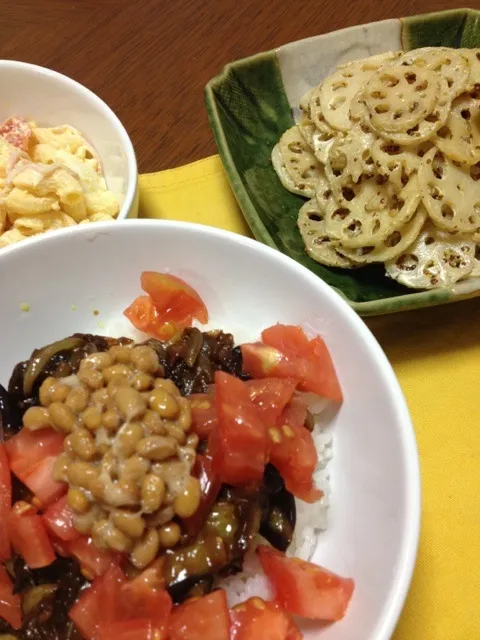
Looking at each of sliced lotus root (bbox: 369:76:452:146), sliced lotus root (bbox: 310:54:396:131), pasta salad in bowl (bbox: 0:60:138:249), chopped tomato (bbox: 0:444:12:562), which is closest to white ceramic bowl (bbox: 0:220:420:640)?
pasta salad in bowl (bbox: 0:60:138:249)

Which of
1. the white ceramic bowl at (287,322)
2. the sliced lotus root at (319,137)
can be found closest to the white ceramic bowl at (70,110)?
the white ceramic bowl at (287,322)

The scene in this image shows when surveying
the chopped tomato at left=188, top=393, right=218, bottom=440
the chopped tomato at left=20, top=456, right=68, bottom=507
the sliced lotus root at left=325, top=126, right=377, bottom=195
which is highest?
the sliced lotus root at left=325, top=126, right=377, bottom=195

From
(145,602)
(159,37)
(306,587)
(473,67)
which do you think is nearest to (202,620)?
(145,602)

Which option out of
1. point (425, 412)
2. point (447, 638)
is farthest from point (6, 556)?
point (425, 412)

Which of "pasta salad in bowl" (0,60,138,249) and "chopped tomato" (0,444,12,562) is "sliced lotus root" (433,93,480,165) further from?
"chopped tomato" (0,444,12,562)

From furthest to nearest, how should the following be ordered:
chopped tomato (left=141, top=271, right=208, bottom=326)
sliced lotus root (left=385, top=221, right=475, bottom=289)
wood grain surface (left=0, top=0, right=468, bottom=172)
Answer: wood grain surface (left=0, top=0, right=468, bottom=172)
sliced lotus root (left=385, top=221, right=475, bottom=289)
chopped tomato (left=141, top=271, right=208, bottom=326)

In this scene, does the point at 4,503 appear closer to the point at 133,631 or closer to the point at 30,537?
the point at 30,537

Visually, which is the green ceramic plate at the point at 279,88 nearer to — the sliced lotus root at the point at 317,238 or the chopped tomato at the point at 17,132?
the sliced lotus root at the point at 317,238
